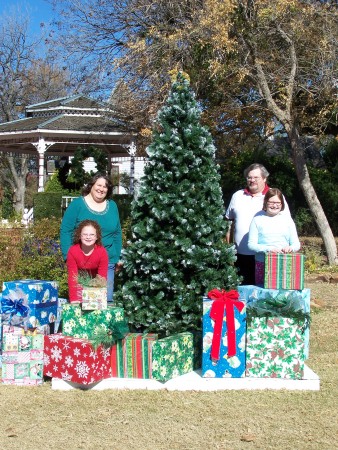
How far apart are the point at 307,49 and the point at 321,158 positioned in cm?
683

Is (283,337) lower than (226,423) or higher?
higher

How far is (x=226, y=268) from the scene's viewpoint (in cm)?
557

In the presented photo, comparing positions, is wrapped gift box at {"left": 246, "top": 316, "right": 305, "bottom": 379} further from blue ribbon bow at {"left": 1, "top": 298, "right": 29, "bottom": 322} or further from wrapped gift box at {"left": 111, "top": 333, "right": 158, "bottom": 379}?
blue ribbon bow at {"left": 1, "top": 298, "right": 29, "bottom": 322}

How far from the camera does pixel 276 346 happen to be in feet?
16.7

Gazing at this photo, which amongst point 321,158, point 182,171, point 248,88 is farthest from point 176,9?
point 182,171

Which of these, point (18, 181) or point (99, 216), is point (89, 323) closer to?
point (99, 216)

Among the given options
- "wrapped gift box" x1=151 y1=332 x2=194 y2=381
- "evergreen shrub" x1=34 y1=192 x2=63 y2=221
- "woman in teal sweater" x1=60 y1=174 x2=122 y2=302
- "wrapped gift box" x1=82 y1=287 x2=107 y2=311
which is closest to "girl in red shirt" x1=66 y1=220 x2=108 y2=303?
"woman in teal sweater" x1=60 y1=174 x2=122 y2=302

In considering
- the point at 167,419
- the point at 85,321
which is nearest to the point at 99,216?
the point at 85,321

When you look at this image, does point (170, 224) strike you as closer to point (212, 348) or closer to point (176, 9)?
point (212, 348)

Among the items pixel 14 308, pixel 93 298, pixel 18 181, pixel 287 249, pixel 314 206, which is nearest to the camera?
pixel 93 298

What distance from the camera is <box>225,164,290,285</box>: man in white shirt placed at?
20.4 ft

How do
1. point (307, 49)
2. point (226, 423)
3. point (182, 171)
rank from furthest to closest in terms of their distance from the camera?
point (307, 49) < point (182, 171) < point (226, 423)

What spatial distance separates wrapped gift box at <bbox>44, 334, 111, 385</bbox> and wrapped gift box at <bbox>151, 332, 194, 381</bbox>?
1.33ft

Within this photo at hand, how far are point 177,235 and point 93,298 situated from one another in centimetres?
88
